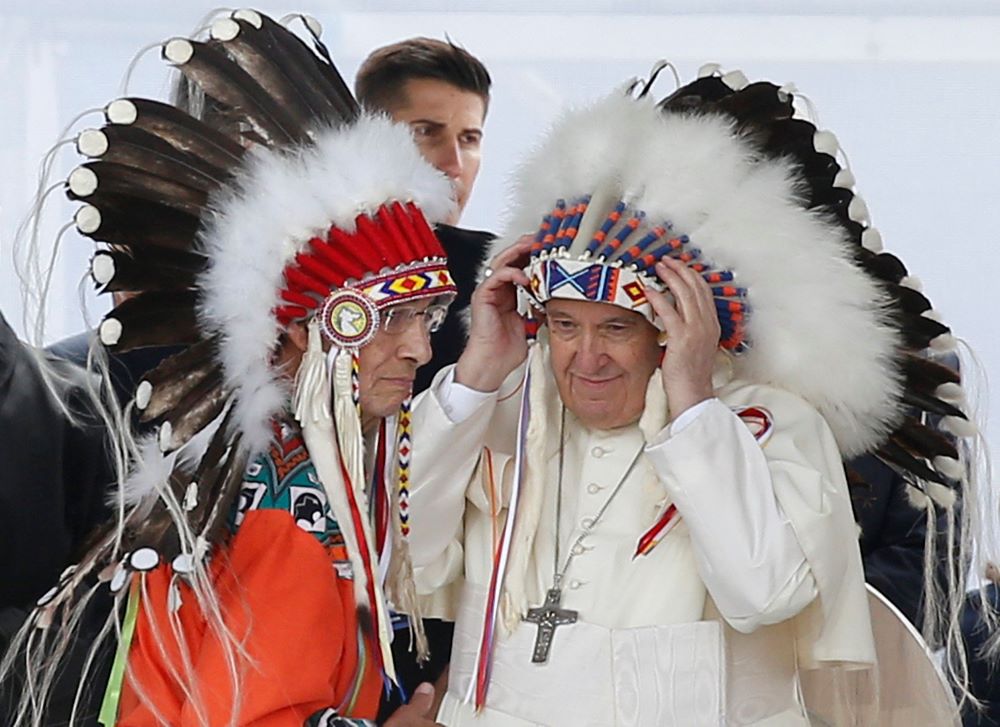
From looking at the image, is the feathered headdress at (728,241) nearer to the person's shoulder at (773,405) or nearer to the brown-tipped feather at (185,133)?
the person's shoulder at (773,405)

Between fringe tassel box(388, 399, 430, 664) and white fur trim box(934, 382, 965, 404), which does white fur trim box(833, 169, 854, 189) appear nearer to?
white fur trim box(934, 382, 965, 404)

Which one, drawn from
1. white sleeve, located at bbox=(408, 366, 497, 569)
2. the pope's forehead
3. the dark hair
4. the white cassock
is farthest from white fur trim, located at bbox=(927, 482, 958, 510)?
the dark hair

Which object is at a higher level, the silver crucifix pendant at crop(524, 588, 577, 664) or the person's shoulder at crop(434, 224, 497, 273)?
the person's shoulder at crop(434, 224, 497, 273)

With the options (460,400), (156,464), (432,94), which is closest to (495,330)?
(460,400)

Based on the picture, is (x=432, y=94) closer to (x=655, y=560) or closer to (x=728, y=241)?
(x=728, y=241)

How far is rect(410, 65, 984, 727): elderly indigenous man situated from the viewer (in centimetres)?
244

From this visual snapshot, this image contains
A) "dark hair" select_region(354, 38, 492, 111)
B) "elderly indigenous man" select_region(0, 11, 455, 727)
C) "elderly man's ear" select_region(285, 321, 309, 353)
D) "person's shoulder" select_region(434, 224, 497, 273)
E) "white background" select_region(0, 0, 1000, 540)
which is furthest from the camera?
"white background" select_region(0, 0, 1000, 540)

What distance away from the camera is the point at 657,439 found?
2.46 m

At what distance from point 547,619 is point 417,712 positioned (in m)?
0.25

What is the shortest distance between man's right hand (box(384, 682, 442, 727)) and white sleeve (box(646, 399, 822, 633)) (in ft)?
1.61

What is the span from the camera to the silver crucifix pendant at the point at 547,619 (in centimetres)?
253

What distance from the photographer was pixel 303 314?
7.86 ft

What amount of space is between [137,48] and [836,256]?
5.53ft

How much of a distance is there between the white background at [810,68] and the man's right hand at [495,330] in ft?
3.69
